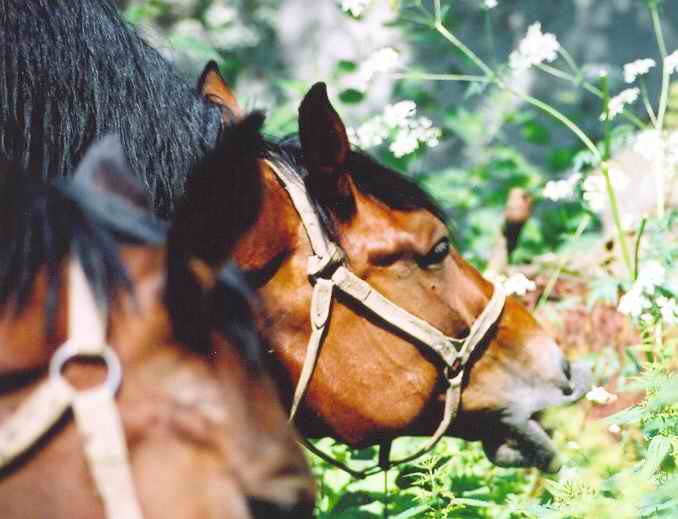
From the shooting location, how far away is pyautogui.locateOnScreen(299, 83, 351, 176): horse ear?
285 centimetres

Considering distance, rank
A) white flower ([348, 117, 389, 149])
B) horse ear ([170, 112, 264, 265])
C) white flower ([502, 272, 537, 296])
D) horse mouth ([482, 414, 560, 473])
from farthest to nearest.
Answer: white flower ([348, 117, 389, 149]) < white flower ([502, 272, 537, 296]) < horse mouth ([482, 414, 560, 473]) < horse ear ([170, 112, 264, 265])

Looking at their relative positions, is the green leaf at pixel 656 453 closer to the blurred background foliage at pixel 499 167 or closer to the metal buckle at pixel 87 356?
the blurred background foliage at pixel 499 167

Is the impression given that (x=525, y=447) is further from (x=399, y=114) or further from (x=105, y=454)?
(x=105, y=454)

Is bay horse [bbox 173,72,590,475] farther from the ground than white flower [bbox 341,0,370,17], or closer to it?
closer to it

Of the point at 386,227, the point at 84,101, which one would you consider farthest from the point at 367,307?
the point at 84,101

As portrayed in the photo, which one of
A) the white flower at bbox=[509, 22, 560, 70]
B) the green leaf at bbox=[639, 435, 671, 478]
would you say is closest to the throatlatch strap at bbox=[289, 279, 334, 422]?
the green leaf at bbox=[639, 435, 671, 478]

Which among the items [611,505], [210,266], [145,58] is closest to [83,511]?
[210,266]

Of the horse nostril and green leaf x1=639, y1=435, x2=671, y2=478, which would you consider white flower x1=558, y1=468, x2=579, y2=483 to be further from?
the horse nostril

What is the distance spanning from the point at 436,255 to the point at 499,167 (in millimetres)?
3361

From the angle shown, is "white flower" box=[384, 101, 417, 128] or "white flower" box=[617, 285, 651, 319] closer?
"white flower" box=[617, 285, 651, 319]

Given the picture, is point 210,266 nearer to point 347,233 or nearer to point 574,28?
point 347,233

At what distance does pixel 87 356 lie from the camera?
4.84 ft

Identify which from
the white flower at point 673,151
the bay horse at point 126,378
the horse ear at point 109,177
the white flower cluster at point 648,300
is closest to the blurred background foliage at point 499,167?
the white flower cluster at point 648,300

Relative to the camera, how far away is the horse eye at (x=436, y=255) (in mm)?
3088
